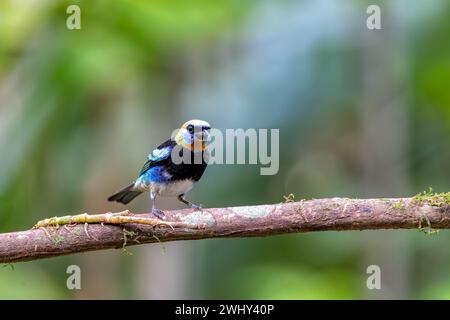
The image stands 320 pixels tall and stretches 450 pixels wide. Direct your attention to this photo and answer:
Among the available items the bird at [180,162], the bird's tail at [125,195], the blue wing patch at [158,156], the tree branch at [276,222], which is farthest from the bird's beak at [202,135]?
the tree branch at [276,222]

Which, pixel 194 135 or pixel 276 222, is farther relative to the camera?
pixel 194 135

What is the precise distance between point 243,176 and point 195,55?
1401 millimetres

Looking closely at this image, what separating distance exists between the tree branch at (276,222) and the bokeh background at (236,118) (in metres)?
2.40

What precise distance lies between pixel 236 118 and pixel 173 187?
2.41m

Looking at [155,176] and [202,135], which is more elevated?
[202,135]

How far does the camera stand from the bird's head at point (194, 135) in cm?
499

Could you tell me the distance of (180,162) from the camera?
16.4ft

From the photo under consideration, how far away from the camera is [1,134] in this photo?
21.9 ft

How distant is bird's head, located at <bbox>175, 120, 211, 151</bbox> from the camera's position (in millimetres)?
4988

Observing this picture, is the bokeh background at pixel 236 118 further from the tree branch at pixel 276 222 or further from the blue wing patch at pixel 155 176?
the tree branch at pixel 276 222

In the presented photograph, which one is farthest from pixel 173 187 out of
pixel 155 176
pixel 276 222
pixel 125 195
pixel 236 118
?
pixel 236 118

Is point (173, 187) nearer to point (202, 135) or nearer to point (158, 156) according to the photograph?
point (158, 156)

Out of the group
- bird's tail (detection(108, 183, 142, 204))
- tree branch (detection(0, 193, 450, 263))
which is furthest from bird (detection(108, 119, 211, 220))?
tree branch (detection(0, 193, 450, 263))

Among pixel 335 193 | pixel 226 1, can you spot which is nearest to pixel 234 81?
pixel 226 1
